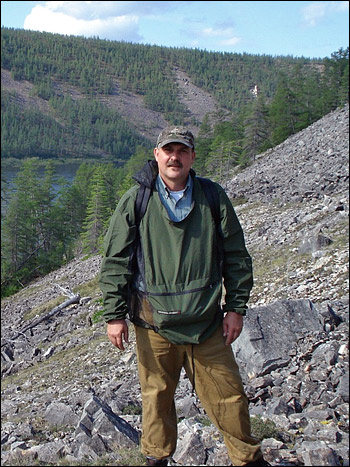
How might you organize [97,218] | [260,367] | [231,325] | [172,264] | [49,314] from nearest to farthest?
[172,264] → [231,325] → [260,367] → [49,314] → [97,218]

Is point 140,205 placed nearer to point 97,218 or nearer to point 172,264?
point 172,264

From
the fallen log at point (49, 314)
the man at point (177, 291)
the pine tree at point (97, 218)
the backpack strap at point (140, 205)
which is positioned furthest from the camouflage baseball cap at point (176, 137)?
the pine tree at point (97, 218)

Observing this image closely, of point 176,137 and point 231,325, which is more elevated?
point 176,137

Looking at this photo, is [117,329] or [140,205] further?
[117,329]

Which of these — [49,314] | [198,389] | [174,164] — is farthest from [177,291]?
[49,314]

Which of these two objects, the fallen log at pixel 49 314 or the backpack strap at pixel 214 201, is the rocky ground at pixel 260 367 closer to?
the fallen log at pixel 49 314

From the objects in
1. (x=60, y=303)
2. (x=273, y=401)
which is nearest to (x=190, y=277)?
(x=273, y=401)

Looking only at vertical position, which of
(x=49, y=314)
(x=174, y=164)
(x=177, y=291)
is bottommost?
(x=49, y=314)

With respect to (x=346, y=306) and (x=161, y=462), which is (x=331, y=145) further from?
(x=161, y=462)

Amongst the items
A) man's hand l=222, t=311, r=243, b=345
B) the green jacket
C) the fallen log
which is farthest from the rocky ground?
the green jacket

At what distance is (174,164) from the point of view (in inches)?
134

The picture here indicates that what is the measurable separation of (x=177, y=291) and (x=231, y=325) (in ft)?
1.59

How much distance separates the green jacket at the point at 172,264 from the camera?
10.9 feet

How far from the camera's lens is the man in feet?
11.0
